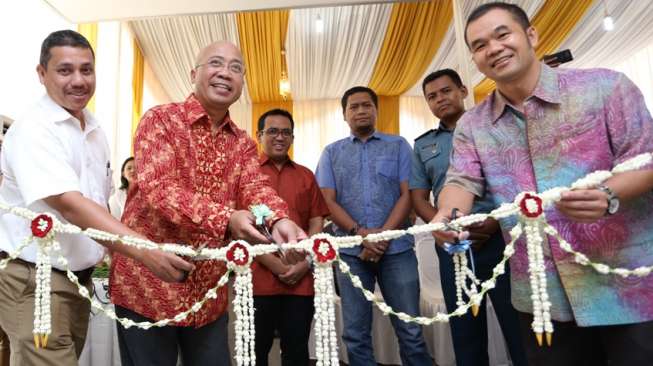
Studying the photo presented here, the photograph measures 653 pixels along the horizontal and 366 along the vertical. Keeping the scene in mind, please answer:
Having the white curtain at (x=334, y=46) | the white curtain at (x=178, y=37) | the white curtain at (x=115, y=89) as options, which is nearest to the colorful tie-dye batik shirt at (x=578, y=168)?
the white curtain at (x=115, y=89)

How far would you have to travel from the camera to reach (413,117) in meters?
8.98

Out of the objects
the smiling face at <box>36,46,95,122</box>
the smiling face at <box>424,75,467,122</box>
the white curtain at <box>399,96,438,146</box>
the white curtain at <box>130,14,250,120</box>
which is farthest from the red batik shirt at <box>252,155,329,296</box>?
the white curtain at <box>399,96,438,146</box>

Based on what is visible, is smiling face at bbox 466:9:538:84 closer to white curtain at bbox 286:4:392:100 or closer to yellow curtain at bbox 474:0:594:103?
yellow curtain at bbox 474:0:594:103

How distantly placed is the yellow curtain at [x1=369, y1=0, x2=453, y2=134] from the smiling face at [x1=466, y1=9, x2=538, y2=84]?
4.99 metres

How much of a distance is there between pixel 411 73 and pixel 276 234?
7141 mm

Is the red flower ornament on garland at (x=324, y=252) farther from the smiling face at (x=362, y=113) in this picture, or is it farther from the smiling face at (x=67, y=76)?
the smiling face at (x=362, y=113)

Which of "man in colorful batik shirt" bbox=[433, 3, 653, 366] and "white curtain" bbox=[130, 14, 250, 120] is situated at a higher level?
"white curtain" bbox=[130, 14, 250, 120]

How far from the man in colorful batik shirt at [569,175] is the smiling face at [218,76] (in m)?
0.74

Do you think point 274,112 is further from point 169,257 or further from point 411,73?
point 411,73

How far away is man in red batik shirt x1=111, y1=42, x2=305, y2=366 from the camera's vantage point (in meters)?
1.20

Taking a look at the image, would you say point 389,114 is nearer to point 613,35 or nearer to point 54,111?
point 613,35

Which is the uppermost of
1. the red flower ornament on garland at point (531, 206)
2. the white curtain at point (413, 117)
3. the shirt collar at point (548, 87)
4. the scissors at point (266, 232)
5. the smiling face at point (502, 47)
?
the white curtain at point (413, 117)

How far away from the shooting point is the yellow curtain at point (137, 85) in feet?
19.6

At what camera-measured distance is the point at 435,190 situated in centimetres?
230
